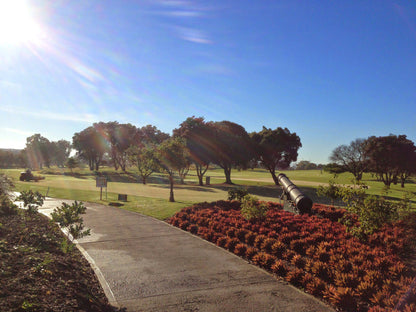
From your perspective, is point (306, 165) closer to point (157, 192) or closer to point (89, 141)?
point (89, 141)

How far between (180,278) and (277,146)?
127 feet

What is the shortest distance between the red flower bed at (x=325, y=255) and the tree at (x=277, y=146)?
3162 centimetres

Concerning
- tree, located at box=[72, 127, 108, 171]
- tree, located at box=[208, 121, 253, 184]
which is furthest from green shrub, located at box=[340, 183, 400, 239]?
tree, located at box=[72, 127, 108, 171]

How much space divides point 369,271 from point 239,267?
309cm

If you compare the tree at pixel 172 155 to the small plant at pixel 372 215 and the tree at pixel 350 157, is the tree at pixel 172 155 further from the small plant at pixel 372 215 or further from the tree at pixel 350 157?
the tree at pixel 350 157

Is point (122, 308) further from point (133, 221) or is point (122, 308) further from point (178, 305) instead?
point (133, 221)

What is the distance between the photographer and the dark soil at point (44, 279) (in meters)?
4.47

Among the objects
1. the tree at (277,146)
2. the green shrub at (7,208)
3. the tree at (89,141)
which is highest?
the tree at (89,141)

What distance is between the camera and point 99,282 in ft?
20.9

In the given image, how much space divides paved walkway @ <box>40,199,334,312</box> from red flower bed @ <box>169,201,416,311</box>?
1.31 ft

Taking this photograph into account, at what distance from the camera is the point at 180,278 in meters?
6.59

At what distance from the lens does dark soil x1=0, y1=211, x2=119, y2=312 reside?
447cm

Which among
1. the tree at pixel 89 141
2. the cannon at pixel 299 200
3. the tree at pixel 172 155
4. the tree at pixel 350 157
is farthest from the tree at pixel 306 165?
the cannon at pixel 299 200

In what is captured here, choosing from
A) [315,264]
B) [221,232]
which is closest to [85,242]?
[221,232]
